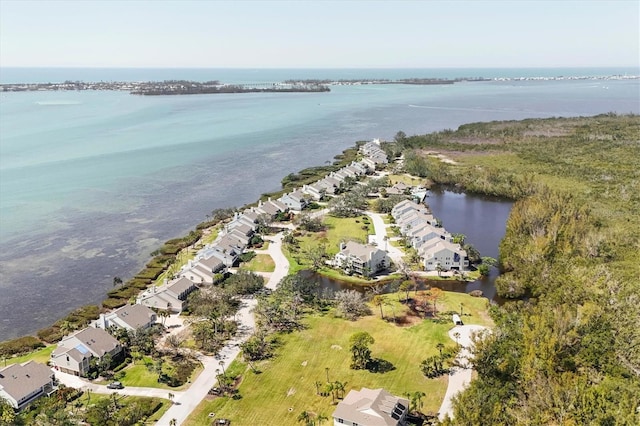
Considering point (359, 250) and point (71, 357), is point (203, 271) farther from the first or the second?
point (359, 250)

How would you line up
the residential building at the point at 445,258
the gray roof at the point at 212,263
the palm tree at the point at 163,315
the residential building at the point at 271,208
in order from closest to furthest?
the palm tree at the point at 163,315
the gray roof at the point at 212,263
the residential building at the point at 445,258
the residential building at the point at 271,208

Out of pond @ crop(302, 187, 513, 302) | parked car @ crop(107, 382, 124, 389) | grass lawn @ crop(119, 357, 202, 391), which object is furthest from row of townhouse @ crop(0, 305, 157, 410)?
pond @ crop(302, 187, 513, 302)

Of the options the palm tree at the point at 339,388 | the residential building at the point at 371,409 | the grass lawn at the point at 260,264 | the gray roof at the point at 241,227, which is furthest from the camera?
the gray roof at the point at 241,227

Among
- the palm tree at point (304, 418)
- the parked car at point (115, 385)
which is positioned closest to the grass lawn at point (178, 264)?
the parked car at point (115, 385)

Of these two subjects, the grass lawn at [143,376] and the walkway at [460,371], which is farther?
the grass lawn at [143,376]

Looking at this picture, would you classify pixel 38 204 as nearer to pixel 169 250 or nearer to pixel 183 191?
pixel 183 191

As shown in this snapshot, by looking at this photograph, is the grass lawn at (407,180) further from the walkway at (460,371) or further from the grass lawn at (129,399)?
the grass lawn at (129,399)

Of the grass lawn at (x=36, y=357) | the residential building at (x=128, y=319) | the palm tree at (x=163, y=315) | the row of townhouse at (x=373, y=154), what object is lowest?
the grass lawn at (x=36, y=357)

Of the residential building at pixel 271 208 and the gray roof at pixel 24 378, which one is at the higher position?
the residential building at pixel 271 208

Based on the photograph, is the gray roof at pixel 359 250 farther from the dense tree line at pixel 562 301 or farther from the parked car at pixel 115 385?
the parked car at pixel 115 385
